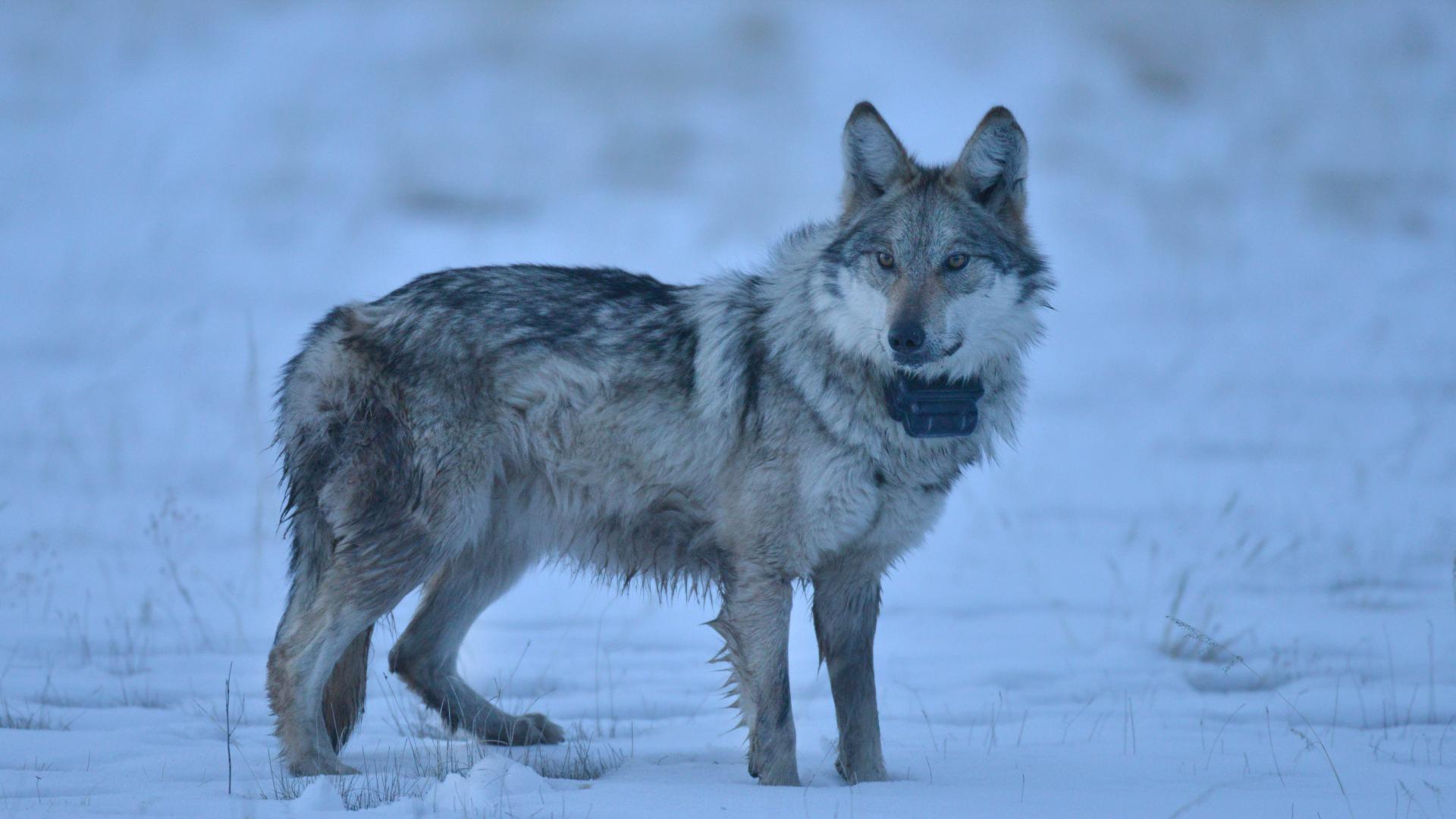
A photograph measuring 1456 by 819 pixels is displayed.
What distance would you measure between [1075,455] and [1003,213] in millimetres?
7444

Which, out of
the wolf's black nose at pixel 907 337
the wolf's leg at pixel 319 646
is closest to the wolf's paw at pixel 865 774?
the wolf's black nose at pixel 907 337

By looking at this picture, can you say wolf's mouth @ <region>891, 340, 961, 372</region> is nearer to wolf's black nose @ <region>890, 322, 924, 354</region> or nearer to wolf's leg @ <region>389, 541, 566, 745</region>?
wolf's black nose @ <region>890, 322, 924, 354</region>

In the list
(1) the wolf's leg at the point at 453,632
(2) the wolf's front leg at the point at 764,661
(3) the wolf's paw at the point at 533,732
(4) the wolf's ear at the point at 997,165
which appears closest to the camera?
(2) the wolf's front leg at the point at 764,661

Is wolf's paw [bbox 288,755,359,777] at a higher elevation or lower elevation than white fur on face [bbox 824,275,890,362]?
lower

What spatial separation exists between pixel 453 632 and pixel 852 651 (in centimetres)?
171

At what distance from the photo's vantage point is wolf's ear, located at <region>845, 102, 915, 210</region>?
4.46m

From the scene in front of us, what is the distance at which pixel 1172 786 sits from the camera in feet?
12.9

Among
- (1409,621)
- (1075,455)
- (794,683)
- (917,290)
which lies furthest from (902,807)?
(1075,455)

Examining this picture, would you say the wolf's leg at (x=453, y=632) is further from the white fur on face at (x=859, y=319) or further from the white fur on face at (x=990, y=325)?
the white fur on face at (x=990, y=325)

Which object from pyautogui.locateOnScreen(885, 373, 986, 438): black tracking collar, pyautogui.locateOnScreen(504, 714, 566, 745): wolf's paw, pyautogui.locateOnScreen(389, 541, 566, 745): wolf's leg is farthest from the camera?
pyautogui.locateOnScreen(389, 541, 566, 745): wolf's leg

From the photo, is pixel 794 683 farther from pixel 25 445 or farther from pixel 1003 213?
pixel 25 445

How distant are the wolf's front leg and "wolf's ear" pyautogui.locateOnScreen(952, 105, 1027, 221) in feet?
5.33

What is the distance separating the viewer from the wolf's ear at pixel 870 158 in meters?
4.46

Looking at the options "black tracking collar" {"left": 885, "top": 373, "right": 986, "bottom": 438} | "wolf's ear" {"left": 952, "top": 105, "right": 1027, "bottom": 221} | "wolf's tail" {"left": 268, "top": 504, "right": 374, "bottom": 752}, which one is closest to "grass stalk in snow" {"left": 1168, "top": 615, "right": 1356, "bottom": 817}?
"black tracking collar" {"left": 885, "top": 373, "right": 986, "bottom": 438}
